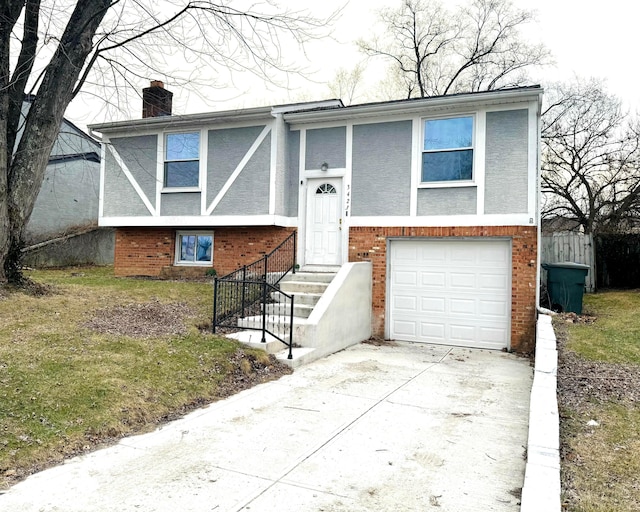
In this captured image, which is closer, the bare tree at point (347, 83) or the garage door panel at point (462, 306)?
the garage door panel at point (462, 306)

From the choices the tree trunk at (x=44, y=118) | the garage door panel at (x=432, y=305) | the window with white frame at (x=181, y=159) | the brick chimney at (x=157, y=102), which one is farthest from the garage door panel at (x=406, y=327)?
the brick chimney at (x=157, y=102)

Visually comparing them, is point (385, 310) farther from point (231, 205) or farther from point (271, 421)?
point (271, 421)

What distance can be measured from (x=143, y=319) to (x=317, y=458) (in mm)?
4876

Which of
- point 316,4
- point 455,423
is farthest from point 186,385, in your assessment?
point 316,4

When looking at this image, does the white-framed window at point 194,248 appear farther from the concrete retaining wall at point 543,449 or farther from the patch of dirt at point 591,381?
the concrete retaining wall at point 543,449

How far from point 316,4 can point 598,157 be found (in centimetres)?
1531

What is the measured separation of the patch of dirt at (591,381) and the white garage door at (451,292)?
3.08 metres

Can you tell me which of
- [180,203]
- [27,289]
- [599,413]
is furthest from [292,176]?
[599,413]

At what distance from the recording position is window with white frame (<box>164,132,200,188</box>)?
12398mm

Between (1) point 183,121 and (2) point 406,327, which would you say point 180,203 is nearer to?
(1) point 183,121

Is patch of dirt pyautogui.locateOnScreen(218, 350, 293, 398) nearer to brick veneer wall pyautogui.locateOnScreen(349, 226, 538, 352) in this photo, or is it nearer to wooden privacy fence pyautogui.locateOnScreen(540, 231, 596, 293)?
brick veneer wall pyautogui.locateOnScreen(349, 226, 538, 352)

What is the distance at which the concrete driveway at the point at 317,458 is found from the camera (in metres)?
3.40

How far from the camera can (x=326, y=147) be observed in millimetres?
11477

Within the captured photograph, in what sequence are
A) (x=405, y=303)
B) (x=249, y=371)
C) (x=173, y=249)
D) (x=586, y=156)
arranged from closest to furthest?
(x=249, y=371) < (x=405, y=303) < (x=173, y=249) < (x=586, y=156)
